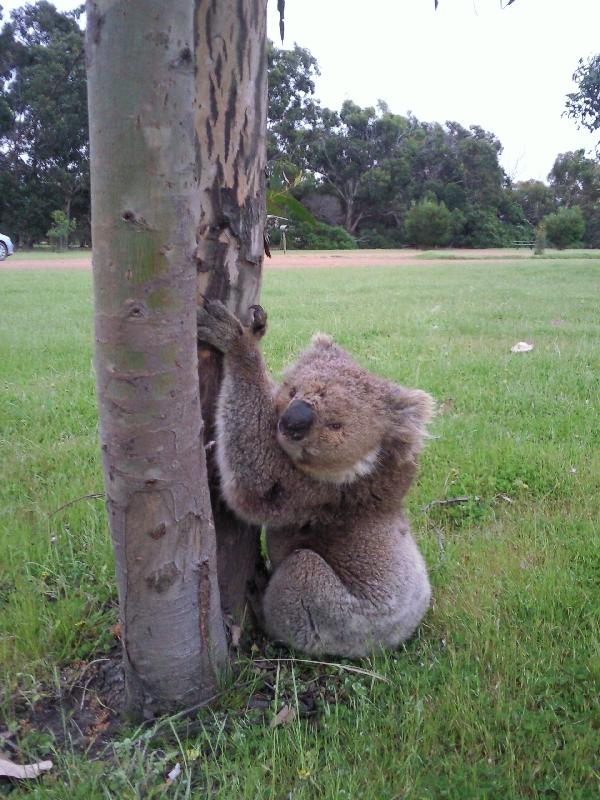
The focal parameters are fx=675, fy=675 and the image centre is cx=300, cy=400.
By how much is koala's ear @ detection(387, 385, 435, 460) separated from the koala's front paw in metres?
0.72

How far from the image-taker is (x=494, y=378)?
628 centimetres

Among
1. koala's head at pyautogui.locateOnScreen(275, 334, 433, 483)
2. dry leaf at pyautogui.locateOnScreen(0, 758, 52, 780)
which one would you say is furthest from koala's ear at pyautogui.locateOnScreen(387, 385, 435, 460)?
dry leaf at pyautogui.locateOnScreen(0, 758, 52, 780)

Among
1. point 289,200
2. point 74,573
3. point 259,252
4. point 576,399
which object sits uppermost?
point 289,200

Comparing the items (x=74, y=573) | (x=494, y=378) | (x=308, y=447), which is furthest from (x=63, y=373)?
(x=308, y=447)

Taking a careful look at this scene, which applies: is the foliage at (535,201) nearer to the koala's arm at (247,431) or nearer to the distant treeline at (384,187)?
the distant treeline at (384,187)

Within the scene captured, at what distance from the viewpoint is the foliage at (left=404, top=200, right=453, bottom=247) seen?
46.2 meters

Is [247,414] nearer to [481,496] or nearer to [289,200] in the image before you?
[289,200]

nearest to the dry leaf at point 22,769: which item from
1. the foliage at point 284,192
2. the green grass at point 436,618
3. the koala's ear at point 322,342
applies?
the green grass at point 436,618

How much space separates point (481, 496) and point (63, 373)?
13.3 ft

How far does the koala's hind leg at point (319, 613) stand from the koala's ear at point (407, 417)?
22.8 inches

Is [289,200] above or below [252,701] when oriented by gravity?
above

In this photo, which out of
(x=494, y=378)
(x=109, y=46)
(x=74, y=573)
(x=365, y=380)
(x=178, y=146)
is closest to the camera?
(x=109, y=46)

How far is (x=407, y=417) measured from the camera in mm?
2752

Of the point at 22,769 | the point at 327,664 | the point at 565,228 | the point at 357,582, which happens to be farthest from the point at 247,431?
the point at 565,228
